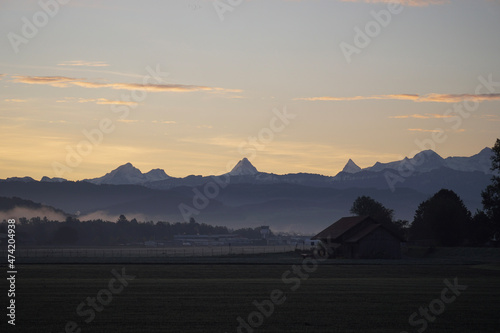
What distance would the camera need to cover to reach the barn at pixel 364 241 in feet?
268

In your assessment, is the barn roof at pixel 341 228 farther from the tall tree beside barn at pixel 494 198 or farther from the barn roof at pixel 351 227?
the tall tree beside barn at pixel 494 198

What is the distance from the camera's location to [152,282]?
41.2m

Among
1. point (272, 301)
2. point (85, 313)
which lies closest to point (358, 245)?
point (272, 301)

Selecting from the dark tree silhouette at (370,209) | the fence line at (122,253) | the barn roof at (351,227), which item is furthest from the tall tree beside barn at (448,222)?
the fence line at (122,253)

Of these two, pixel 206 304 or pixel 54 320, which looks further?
pixel 206 304

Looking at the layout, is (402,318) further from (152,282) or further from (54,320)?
(152,282)

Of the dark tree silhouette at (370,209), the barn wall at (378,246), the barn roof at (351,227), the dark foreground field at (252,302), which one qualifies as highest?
the dark tree silhouette at (370,209)

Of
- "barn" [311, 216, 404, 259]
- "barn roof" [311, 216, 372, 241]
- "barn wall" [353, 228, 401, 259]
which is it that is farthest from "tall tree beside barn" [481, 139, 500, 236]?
"barn roof" [311, 216, 372, 241]

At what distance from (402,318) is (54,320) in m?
12.8

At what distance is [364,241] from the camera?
269ft

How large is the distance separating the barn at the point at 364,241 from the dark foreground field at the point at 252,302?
34468 millimetres

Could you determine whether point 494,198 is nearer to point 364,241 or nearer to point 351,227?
point 364,241

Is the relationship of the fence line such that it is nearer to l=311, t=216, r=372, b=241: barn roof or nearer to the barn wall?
l=311, t=216, r=372, b=241: barn roof

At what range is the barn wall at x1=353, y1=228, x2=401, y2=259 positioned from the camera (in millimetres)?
81625
